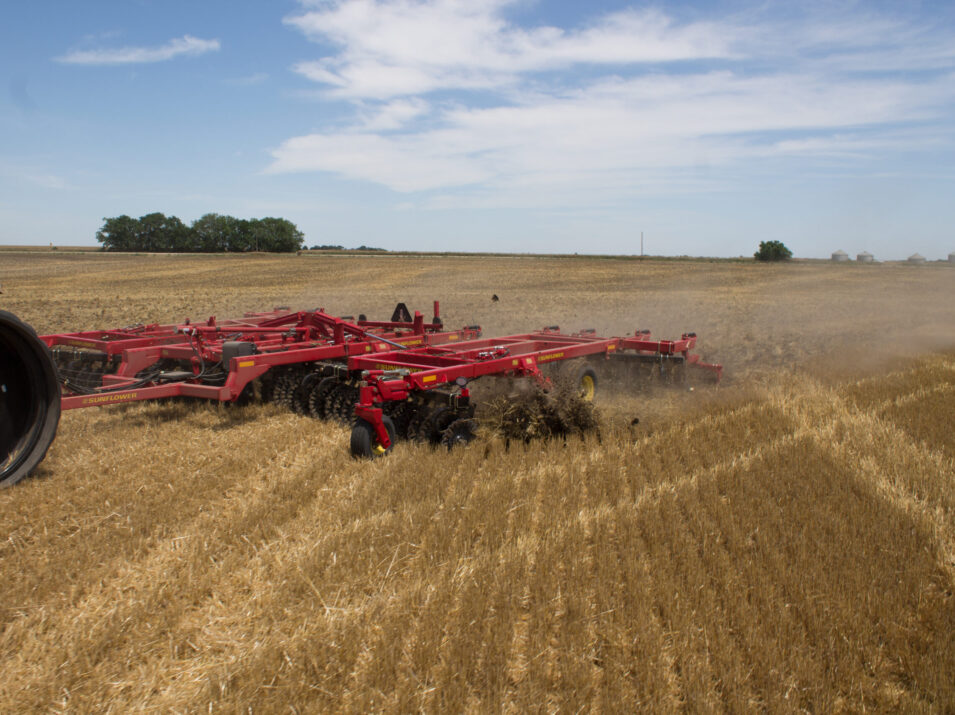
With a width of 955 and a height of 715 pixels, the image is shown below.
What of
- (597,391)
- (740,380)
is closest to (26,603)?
(597,391)

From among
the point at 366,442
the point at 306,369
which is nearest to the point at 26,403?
the point at 366,442

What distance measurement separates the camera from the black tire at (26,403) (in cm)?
457

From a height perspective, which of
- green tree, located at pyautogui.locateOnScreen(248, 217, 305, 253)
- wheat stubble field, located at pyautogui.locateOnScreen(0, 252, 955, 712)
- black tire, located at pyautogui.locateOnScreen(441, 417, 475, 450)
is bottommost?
wheat stubble field, located at pyautogui.locateOnScreen(0, 252, 955, 712)

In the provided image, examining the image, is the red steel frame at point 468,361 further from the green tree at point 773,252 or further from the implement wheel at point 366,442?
the green tree at point 773,252

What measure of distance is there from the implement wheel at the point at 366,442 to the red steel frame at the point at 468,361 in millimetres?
41

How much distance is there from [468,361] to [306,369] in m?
2.26

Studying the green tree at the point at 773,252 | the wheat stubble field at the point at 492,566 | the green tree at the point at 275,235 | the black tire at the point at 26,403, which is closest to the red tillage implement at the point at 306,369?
the black tire at the point at 26,403

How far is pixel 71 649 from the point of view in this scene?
274 centimetres

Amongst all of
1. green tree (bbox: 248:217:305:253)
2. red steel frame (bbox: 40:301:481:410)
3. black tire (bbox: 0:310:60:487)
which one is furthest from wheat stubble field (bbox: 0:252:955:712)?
green tree (bbox: 248:217:305:253)

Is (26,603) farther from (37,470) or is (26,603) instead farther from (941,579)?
(941,579)

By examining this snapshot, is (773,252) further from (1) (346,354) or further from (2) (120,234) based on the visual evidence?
(2) (120,234)

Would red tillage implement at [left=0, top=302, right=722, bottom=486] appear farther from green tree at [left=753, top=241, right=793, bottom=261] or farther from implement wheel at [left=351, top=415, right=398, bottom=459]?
green tree at [left=753, top=241, right=793, bottom=261]

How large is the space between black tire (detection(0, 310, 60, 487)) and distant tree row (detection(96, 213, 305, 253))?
86.2 m

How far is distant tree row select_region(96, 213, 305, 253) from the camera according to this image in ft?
286
